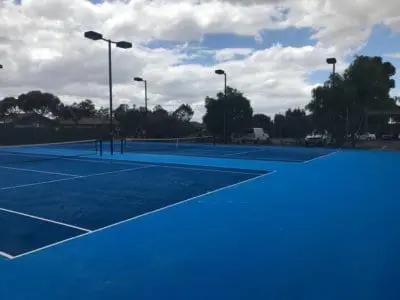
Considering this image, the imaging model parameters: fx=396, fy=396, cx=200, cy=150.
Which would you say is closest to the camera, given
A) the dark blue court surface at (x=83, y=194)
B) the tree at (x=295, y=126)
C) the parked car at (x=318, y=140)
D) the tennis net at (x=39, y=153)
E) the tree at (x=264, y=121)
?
the dark blue court surface at (x=83, y=194)

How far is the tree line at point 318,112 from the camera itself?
28.7 m

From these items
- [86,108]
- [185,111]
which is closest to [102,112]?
[86,108]

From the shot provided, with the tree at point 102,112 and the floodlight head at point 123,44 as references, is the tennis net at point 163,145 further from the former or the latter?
the tree at point 102,112

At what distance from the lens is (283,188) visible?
10.0 m

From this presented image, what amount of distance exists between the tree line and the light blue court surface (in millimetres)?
20158

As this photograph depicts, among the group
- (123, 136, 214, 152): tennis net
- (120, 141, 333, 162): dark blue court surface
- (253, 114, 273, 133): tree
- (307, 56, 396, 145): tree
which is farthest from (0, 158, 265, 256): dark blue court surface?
(253, 114, 273, 133): tree

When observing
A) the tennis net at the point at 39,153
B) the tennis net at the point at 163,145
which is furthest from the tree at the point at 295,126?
the tennis net at the point at 39,153

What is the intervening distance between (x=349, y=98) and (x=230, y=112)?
13.5 m

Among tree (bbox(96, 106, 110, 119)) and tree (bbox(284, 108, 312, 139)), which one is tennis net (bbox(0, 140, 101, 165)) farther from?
tree (bbox(96, 106, 110, 119))

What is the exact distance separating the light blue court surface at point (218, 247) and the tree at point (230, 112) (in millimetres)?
29574

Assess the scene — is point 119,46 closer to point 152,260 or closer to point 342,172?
point 342,172

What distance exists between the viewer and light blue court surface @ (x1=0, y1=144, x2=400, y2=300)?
3910 millimetres

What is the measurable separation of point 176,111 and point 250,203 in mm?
50099

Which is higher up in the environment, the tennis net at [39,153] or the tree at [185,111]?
the tree at [185,111]
